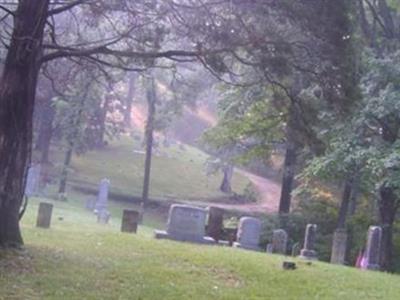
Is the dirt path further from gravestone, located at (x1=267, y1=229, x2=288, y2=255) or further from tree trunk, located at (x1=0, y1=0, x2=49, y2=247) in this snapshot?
tree trunk, located at (x1=0, y1=0, x2=49, y2=247)

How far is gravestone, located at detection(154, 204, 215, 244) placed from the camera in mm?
16516

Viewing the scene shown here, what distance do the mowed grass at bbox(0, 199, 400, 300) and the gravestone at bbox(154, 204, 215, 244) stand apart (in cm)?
226

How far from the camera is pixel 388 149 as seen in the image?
17.2 m

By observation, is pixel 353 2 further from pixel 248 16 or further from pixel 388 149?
pixel 388 149

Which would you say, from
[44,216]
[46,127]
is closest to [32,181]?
[44,216]

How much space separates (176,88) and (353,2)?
5159 millimetres

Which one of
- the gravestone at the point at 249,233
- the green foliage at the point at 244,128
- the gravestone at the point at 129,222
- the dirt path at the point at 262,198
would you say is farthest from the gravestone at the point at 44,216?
the dirt path at the point at 262,198

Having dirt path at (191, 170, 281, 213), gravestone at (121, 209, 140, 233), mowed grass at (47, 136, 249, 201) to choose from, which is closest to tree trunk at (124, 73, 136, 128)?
mowed grass at (47, 136, 249, 201)

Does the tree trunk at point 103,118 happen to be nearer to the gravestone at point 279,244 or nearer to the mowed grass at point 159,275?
the gravestone at point 279,244

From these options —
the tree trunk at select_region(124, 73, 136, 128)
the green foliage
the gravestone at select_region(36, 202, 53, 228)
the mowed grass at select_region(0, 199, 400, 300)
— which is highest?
the tree trunk at select_region(124, 73, 136, 128)

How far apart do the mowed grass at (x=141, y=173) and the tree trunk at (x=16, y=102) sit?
29.5 meters

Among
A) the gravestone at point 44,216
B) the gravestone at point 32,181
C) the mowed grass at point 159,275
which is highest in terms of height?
the gravestone at point 32,181

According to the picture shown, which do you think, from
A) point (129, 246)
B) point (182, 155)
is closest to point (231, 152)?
point (129, 246)

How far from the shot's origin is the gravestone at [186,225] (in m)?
16.5
